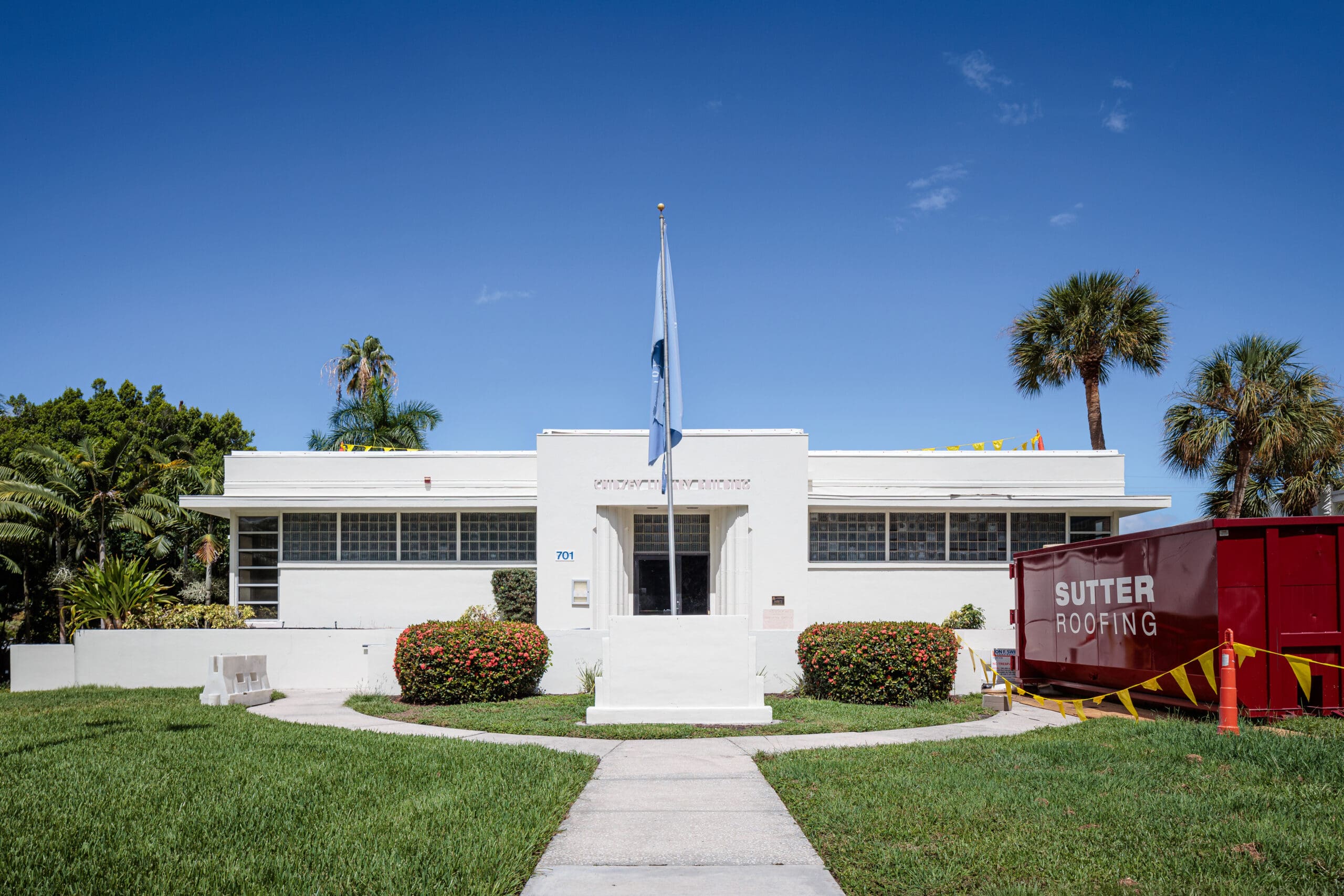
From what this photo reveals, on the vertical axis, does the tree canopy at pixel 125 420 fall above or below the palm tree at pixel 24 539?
above

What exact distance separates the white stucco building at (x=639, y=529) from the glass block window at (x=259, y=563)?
0.03 meters

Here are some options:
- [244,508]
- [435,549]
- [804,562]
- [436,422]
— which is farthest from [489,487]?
[436,422]

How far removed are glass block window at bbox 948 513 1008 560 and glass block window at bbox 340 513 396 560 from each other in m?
11.8

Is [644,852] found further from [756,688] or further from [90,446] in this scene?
[90,446]

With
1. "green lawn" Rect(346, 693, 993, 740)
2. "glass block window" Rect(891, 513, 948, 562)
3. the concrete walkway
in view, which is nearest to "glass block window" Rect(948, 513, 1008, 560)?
"glass block window" Rect(891, 513, 948, 562)

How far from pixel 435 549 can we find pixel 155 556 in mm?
9701

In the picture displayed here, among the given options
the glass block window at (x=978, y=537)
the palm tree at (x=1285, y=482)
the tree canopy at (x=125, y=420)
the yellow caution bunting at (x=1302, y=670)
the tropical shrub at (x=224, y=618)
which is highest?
the tree canopy at (x=125, y=420)

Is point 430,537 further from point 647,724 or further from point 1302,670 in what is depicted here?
point 1302,670

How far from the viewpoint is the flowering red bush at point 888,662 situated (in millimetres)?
13266

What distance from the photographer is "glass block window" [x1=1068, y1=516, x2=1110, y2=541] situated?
20891 millimetres

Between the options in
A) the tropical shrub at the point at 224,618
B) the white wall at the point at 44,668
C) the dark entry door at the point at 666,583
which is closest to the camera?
the white wall at the point at 44,668

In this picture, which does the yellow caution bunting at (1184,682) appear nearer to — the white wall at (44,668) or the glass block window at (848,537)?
the glass block window at (848,537)

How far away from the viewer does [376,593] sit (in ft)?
67.4

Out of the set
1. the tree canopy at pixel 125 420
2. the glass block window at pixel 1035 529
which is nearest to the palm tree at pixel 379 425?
the tree canopy at pixel 125 420
